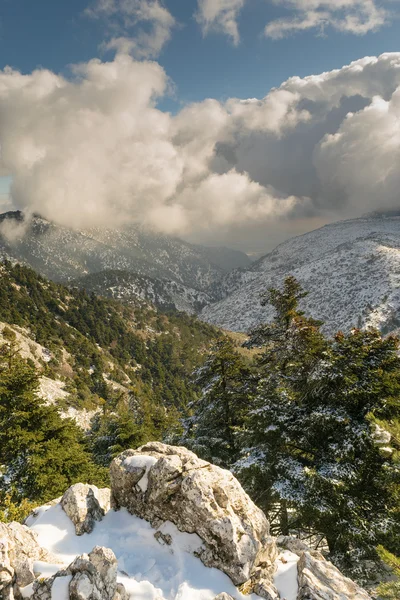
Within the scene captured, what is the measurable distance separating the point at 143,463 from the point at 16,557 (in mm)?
4504

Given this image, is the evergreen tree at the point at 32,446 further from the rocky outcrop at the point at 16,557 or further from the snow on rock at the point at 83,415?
the snow on rock at the point at 83,415

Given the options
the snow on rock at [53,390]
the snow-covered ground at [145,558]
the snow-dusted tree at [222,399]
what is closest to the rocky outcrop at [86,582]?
the snow-covered ground at [145,558]

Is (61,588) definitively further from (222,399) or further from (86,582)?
(222,399)

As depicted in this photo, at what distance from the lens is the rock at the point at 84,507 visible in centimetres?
1088

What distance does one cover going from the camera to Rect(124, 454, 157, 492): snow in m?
11.1

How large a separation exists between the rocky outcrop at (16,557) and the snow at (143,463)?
3334mm

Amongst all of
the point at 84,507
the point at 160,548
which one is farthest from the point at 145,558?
the point at 84,507

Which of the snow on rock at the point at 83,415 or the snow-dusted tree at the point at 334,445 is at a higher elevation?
the snow-dusted tree at the point at 334,445

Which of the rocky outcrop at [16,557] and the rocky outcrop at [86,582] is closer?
the rocky outcrop at [86,582]

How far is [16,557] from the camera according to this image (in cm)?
828

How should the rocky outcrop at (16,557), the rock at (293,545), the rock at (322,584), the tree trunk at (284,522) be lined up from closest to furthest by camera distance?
the rocky outcrop at (16,557) → the rock at (322,584) → the rock at (293,545) → the tree trunk at (284,522)

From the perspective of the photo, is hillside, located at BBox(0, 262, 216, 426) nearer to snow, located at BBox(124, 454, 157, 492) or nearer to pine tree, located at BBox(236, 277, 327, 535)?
snow, located at BBox(124, 454, 157, 492)

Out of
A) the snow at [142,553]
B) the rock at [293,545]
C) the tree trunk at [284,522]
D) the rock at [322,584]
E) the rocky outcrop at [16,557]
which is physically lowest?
the tree trunk at [284,522]

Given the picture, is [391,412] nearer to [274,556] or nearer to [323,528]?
[323,528]
